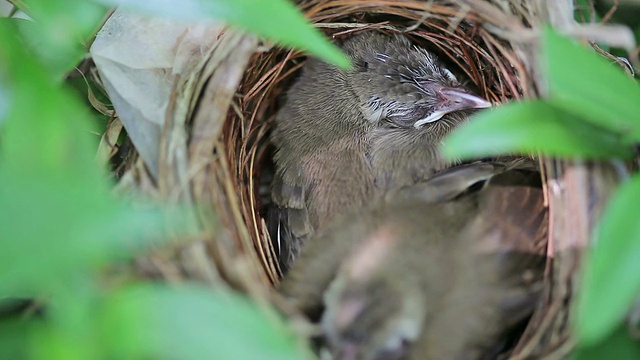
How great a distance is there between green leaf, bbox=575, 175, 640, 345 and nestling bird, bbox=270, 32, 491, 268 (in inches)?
28.0

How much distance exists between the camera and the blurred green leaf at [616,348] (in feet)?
3.20

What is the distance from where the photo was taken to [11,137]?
802 millimetres

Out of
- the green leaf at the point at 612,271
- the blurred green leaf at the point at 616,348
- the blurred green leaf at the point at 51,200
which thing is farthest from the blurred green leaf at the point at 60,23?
the blurred green leaf at the point at 616,348

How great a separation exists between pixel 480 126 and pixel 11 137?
550 mm

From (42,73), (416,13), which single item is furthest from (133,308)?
(416,13)

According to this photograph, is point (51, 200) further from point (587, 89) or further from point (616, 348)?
point (616, 348)

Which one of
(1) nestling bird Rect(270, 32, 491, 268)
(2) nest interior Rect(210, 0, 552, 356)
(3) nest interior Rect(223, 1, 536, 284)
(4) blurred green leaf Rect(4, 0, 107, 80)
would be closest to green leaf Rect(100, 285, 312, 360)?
(4) blurred green leaf Rect(4, 0, 107, 80)

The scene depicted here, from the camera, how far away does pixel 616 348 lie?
100 cm

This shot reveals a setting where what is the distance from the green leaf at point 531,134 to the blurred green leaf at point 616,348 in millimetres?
264

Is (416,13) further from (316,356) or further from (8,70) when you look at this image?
(8,70)

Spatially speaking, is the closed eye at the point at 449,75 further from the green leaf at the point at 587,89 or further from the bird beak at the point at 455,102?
the green leaf at the point at 587,89

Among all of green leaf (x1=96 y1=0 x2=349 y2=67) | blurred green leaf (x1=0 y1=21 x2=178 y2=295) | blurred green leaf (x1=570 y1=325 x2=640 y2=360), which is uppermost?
green leaf (x1=96 y1=0 x2=349 y2=67)

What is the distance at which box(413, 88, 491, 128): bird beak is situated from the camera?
5.20 ft

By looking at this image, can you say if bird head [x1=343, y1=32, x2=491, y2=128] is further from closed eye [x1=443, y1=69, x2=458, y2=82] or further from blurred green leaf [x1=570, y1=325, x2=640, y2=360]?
blurred green leaf [x1=570, y1=325, x2=640, y2=360]
